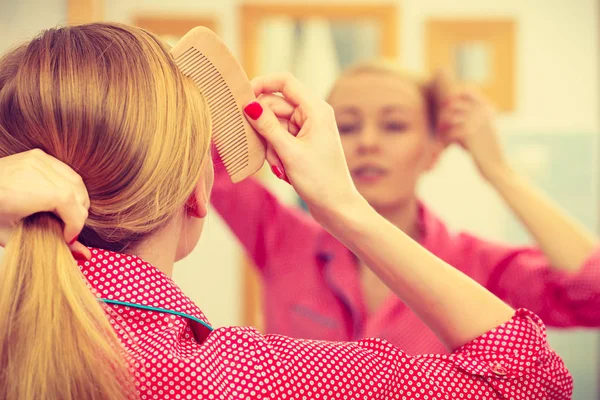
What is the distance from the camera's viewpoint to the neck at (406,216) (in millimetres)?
1207

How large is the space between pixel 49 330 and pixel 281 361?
7.7 inches

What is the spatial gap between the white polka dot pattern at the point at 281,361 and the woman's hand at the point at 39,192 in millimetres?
65

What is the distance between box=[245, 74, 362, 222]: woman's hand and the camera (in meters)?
0.65

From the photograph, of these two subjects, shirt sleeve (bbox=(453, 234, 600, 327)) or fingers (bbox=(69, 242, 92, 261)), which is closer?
fingers (bbox=(69, 242, 92, 261))

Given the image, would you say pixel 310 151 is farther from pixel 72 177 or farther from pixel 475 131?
pixel 475 131

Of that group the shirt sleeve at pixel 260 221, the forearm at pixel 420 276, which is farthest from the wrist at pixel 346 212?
the shirt sleeve at pixel 260 221

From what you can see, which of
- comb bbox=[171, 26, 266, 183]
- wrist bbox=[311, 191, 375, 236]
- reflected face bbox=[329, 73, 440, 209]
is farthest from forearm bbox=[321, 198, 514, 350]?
reflected face bbox=[329, 73, 440, 209]

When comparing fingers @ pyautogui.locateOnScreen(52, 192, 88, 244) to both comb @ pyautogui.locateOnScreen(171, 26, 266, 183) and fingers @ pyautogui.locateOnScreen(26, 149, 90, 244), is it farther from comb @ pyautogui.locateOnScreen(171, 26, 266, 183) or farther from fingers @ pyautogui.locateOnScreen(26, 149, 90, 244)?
comb @ pyautogui.locateOnScreen(171, 26, 266, 183)

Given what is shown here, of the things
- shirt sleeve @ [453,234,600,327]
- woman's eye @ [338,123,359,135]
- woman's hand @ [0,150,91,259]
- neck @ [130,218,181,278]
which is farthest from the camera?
woman's eye @ [338,123,359,135]

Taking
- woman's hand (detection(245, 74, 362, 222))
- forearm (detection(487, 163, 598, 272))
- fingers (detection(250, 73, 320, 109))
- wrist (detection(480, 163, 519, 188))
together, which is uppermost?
fingers (detection(250, 73, 320, 109))

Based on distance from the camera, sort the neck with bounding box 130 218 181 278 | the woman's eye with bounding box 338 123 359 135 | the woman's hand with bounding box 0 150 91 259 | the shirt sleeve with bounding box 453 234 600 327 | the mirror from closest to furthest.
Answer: the woman's hand with bounding box 0 150 91 259 → the neck with bounding box 130 218 181 278 → the shirt sleeve with bounding box 453 234 600 327 → the woman's eye with bounding box 338 123 359 135 → the mirror

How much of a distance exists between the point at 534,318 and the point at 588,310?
483mm

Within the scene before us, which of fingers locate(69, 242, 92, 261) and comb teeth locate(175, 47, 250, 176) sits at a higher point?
comb teeth locate(175, 47, 250, 176)

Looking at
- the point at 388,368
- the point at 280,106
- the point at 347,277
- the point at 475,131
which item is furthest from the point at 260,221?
the point at 388,368
